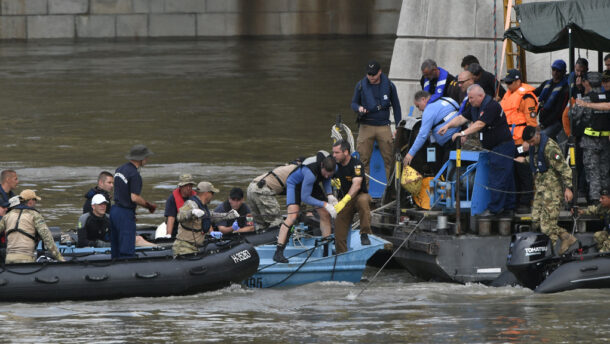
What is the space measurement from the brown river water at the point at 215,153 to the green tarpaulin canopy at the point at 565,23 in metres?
2.94

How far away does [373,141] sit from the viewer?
17.3m

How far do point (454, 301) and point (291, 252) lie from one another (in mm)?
2373

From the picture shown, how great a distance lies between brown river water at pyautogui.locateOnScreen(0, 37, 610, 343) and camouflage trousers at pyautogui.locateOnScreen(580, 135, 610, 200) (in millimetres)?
1531

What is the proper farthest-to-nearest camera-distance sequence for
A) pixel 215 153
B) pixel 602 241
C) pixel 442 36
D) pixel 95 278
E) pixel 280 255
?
pixel 215 153, pixel 442 36, pixel 280 255, pixel 602 241, pixel 95 278

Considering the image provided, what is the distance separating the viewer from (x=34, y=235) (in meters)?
14.3

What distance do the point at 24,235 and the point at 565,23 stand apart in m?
6.52

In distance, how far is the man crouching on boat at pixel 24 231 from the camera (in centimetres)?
1419

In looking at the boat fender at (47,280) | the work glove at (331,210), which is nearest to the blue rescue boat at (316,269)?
the work glove at (331,210)

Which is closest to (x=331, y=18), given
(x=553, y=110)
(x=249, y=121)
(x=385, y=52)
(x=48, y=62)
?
(x=385, y=52)

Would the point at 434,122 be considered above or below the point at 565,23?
below

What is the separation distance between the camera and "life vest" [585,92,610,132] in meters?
14.9

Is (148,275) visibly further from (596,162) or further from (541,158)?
(596,162)

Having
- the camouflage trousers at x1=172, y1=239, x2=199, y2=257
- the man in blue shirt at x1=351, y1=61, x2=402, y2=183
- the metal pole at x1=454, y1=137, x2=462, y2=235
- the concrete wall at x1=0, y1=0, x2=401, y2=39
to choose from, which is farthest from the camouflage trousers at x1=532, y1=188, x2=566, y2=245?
the concrete wall at x1=0, y1=0, x2=401, y2=39

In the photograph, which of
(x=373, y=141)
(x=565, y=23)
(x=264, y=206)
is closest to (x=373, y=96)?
(x=373, y=141)
